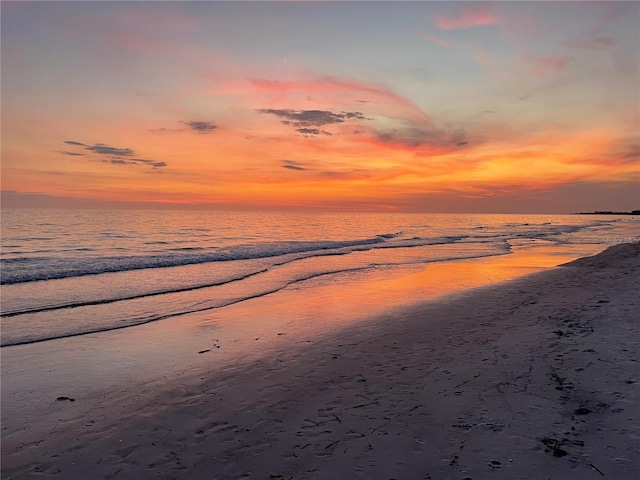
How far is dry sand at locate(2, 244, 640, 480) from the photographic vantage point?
14.6ft

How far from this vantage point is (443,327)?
10.6 metres

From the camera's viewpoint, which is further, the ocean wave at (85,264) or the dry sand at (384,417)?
the ocean wave at (85,264)

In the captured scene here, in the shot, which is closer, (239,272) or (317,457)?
(317,457)

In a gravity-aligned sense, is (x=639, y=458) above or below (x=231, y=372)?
above

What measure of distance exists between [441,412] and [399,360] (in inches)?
97.7

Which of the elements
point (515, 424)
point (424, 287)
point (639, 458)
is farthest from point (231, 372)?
point (424, 287)

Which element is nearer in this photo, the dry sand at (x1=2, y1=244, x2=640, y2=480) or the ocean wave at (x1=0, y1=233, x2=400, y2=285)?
the dry sand at (x1=2, y1=244, x2=640, y2=480)

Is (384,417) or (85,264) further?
(85,264)

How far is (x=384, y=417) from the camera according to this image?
555cm

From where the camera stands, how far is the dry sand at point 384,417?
4.45m

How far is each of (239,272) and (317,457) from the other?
1970cm

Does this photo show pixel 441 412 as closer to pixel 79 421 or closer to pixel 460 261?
pixel 79 421

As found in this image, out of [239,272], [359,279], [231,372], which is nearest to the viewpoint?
[231,372]

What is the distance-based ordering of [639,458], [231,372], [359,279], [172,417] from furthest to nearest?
[359,279]
[231,372]
[172,417]
[639,458]
